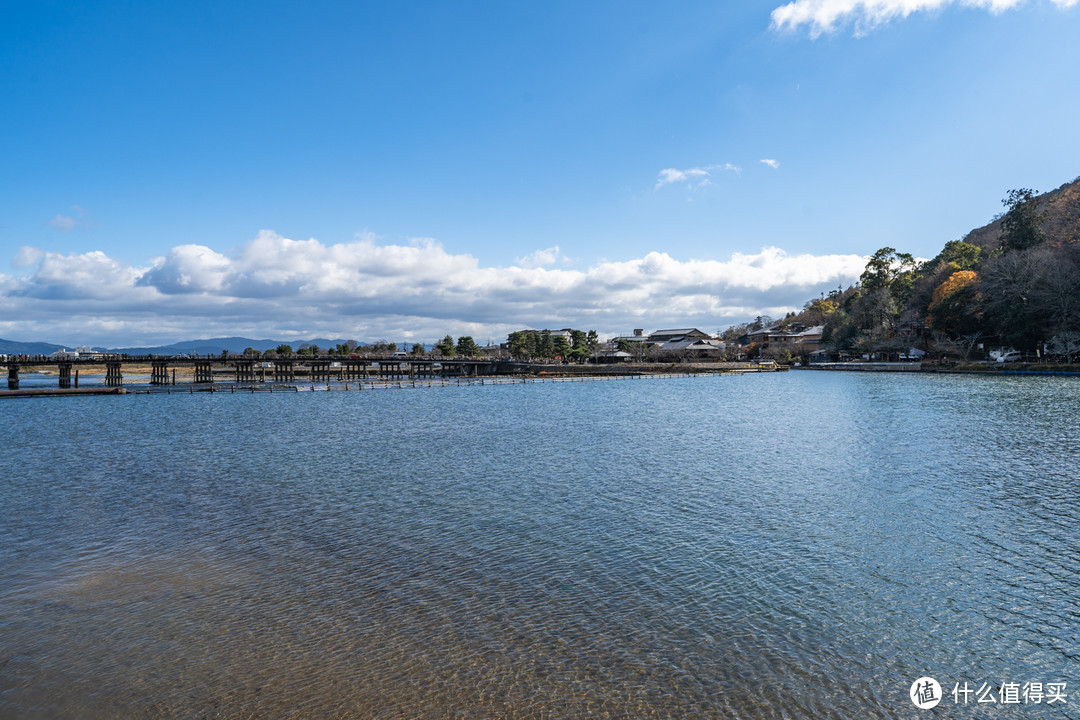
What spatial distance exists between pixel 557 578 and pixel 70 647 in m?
6.20

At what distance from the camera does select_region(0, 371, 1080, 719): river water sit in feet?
18.6

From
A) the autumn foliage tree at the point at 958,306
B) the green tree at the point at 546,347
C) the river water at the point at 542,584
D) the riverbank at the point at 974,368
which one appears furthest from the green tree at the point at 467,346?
the river water at the point at 542,584

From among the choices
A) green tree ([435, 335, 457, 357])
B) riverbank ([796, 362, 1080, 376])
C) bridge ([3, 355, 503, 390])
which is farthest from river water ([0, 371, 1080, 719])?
green tree ([435, 335, 457, 357])

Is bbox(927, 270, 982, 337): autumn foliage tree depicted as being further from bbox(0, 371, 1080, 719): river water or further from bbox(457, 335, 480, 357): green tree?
bbox(457, 335, 480, 357): green tree

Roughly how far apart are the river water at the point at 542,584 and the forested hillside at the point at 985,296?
50.0 metres

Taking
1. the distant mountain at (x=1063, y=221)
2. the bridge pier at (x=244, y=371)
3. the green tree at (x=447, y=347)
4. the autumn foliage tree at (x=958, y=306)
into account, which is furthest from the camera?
the green tree at (x=447, y=347)

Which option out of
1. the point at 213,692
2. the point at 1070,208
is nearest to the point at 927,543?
the point at 213,692

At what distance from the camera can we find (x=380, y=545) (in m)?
10.2

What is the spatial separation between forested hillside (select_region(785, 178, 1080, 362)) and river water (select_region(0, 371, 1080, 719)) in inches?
Answer: 1968

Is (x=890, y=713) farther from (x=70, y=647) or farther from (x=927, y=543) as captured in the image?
(x=70, y=647)

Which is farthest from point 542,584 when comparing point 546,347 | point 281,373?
point 546,347

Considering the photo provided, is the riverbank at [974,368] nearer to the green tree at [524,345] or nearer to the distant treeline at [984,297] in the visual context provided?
the distant treeline at [984,297]

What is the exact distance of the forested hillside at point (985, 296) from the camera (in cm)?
5538

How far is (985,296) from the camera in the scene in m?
63.6
